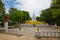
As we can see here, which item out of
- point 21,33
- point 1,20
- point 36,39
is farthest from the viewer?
point 1,20

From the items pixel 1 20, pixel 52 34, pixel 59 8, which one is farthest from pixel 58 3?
pixel 1 20

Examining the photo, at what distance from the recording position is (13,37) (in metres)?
18.4

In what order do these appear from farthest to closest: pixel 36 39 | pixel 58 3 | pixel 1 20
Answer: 1. pixel 1 20
2. pixel 58 3
3. pixel 36 39

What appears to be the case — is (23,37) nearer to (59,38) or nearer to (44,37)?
(44,37)

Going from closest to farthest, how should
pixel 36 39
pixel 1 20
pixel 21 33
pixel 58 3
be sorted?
1. pixel 36 39
2. pixel 21 33
3. pixel 58 3
4. pixel 1 20

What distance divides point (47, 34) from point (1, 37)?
15.4 ft

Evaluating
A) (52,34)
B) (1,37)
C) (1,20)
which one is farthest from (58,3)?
(1,20)

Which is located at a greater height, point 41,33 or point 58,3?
point 58,3

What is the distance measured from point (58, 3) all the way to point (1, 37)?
7.50m

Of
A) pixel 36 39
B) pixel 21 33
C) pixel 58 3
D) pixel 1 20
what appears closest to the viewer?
pixel 36 39

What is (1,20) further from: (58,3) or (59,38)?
(59,38)

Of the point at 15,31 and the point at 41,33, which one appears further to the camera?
the point at 15,31

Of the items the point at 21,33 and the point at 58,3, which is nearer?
the point at 21,33

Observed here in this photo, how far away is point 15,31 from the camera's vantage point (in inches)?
797
